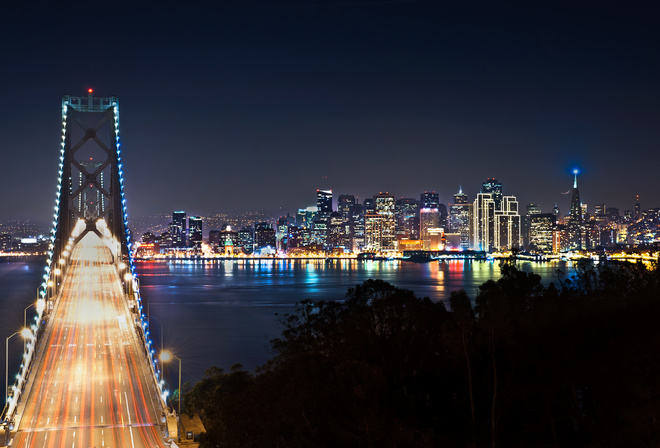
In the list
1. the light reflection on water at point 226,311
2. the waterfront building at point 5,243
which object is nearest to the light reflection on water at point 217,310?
the light reflection on water at point 226,311

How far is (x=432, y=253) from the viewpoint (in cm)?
17150

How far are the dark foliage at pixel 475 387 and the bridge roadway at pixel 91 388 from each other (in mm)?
2088

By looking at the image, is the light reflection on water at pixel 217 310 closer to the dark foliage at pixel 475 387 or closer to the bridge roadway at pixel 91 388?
the bridge roadway at pixel 91 388

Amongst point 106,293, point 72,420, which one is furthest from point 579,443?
point 106,293

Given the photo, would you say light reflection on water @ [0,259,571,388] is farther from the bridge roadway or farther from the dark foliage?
the dark foliage

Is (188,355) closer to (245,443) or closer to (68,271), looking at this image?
(245,443)

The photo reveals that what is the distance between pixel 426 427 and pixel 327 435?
1.56 meters

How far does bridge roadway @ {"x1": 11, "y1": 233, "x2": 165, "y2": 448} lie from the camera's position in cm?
1555

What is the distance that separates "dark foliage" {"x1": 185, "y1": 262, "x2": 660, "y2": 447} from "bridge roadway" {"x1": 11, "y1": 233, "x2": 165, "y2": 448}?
209cm

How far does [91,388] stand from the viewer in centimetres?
1978

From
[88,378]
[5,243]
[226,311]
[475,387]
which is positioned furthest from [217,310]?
[5,243]

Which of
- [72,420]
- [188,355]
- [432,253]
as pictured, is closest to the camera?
[72,420]

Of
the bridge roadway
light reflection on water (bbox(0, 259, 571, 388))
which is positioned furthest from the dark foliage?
light reflection on water (bbox(0, 259, 571, 388))

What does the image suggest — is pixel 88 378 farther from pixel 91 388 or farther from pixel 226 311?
pixel 226 311
